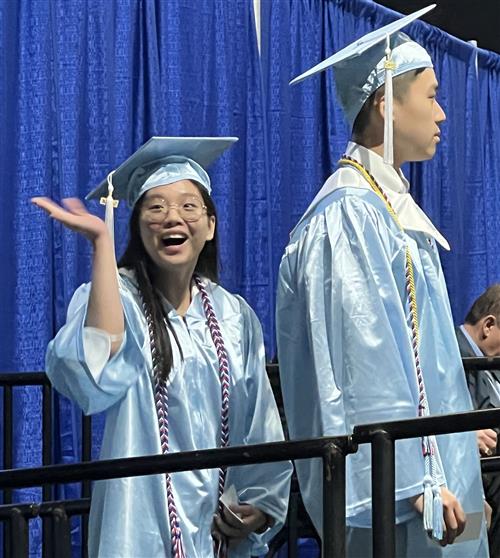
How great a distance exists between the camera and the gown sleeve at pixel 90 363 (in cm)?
264

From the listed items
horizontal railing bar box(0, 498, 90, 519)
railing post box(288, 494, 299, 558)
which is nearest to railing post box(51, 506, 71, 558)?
horizontal railing bar box(0, 498, 90, 519)

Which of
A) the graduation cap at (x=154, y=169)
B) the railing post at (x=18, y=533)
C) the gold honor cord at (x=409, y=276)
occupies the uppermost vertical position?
the graduation cap at (x=154, y=169)

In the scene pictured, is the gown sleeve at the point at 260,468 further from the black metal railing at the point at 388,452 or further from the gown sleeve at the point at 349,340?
the black metal railing at the point at 388,452

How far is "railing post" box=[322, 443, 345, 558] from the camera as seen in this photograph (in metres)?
2.28

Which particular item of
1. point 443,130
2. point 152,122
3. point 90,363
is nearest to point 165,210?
point 90,363

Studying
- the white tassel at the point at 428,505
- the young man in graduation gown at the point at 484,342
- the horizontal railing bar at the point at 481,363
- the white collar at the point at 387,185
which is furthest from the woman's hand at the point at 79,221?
the young man in graduation gown at the point at 484,342

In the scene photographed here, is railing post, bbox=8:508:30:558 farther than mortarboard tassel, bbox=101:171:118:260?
No

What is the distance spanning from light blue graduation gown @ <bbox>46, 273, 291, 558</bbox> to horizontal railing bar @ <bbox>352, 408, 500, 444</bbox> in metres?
0.63

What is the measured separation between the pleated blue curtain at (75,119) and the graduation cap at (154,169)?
1.48 metres

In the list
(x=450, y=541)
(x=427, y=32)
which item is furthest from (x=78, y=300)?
(x=427, y=32)

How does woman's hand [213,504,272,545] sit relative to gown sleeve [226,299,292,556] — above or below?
below

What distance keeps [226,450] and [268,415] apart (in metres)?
0.50

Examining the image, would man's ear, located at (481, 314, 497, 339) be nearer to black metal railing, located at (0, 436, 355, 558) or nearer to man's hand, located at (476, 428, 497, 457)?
man's hand, located at (476, 428, 497, 457)

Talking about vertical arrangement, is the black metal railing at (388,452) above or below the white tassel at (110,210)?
below
